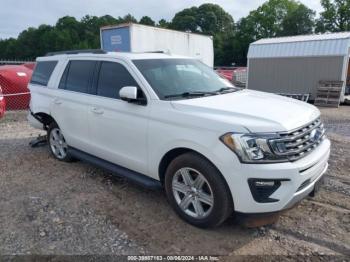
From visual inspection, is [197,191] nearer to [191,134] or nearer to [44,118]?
[191,134]

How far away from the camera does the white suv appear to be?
2.96 metres

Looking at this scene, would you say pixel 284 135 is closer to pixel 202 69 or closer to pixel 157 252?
pixel 157 252

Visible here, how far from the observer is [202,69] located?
470cm

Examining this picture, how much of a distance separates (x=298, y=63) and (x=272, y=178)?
1566cm

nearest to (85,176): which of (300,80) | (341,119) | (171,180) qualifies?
(171,180)

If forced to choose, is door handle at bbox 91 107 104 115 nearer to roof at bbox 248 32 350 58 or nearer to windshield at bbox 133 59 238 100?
windshield at bbox 133 59 238 100

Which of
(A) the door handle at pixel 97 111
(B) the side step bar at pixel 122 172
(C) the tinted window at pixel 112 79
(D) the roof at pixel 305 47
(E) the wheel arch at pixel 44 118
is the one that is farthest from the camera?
(D) the roof at pixel 305 47

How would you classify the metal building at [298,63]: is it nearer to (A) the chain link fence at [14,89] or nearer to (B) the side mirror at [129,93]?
(A) the chain link fence at [14,89]

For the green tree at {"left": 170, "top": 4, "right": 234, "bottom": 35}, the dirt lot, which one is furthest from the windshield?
the green tree at {"left": 170, "top": 4, "right": 234, "bottom": 35}

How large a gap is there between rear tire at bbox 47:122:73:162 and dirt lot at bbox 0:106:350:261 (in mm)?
488

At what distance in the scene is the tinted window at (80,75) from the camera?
4754mm

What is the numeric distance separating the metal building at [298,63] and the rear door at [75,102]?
14328 millimetres

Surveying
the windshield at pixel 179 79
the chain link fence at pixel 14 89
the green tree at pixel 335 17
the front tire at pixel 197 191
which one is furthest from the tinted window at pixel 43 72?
the green tree at pixel 335 17

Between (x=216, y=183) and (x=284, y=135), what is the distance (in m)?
0.80
